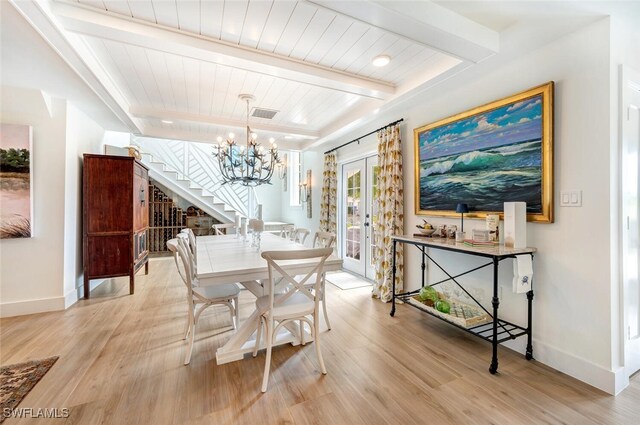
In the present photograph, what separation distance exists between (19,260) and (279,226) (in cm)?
536

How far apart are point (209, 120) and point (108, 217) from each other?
6.47 feet

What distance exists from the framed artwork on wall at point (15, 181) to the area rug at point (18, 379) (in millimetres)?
1667

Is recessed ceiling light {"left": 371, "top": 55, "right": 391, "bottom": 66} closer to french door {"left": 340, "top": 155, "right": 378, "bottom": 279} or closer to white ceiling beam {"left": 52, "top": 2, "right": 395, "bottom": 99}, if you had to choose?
white ceiling beam {"left": 52, "top": 2, "right": 395, "bottom": 99}

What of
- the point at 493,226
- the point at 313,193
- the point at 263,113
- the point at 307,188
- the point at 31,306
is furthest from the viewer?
the point at 307,188

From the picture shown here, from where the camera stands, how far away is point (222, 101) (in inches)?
140

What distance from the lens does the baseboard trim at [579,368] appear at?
5.98ft

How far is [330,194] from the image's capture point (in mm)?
5227

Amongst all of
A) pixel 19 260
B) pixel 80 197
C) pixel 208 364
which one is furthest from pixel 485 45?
pixel 19 260

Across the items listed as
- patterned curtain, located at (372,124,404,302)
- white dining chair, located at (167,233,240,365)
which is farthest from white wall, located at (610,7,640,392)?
white dining chair, located at (167,233,240,365)

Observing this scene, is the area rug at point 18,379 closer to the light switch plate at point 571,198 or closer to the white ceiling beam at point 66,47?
the white ceiling beam at point 66,47

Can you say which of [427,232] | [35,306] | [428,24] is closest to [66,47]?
[428,24]

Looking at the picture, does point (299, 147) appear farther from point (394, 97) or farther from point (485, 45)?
point (485, 45)

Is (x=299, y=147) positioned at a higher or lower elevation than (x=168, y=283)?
higher

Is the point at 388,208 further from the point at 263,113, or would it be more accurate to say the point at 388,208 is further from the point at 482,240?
the point at 263,113
